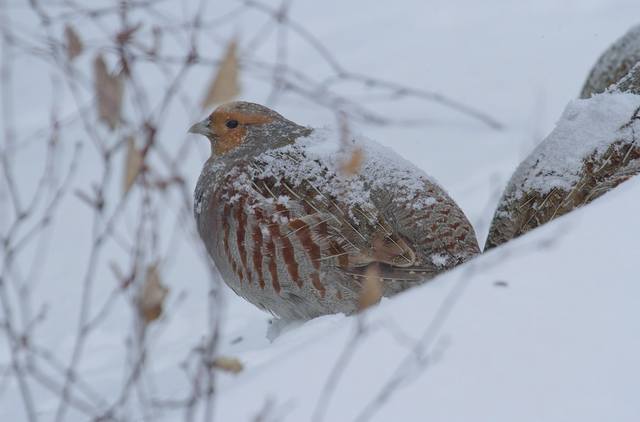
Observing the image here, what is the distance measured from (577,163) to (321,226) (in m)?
0.88

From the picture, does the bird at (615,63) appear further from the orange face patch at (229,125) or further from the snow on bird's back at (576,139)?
the orange face patch at (229,125)

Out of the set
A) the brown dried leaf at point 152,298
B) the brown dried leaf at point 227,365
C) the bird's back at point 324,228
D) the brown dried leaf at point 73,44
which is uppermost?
the brown dried leaf at point 73,44

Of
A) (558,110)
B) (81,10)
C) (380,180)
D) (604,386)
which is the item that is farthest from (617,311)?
(558,110)

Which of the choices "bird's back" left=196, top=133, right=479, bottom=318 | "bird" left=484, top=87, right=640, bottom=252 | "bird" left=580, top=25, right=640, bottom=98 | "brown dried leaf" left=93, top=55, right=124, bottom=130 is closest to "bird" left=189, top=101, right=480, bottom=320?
"bird's back" left=196, top=133, right=479, bottom=318

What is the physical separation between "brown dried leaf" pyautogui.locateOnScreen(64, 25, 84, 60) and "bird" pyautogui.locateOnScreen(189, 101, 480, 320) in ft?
5.00

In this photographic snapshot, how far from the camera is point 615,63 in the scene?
15.1ft

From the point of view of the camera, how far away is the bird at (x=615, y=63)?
4.46 meters

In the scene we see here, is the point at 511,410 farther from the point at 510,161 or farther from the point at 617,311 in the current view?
the point at 510,161

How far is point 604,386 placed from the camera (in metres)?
1.37

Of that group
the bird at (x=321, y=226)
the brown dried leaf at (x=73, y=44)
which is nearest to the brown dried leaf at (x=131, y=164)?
the brown dried leaf at (x=73, y=44)

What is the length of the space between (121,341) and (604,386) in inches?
119

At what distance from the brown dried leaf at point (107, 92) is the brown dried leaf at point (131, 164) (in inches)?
1.9

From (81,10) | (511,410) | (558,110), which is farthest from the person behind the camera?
(558,110)

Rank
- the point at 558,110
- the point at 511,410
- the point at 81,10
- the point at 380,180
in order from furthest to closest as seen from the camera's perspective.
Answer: the point at 558,110, the point at 380,180, the point at 81,10, the point at 511,410
